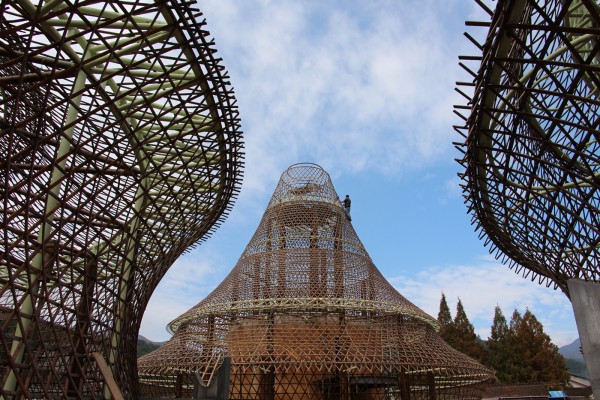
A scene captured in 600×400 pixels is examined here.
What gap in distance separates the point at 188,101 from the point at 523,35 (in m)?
7.41

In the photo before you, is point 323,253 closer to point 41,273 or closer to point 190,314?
point 190,314

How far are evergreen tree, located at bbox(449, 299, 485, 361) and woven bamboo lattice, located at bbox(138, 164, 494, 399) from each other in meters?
24.5

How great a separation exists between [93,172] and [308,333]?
13.0 meters

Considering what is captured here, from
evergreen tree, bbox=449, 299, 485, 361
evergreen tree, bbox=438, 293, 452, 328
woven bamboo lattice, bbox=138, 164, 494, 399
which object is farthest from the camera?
evergreen tree, bbox=438, 293, 452, 328

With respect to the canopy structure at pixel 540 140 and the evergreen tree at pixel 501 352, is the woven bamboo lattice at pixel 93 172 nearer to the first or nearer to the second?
the canopy structure at pixel 540 140

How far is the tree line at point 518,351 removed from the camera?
149 feet

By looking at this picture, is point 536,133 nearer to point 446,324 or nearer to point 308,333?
point 308,333

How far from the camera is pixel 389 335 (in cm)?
2206

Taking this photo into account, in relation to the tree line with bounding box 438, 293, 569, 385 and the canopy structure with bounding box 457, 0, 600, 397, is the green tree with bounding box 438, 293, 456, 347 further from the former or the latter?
the canopy structure with bounding box 457, 0, 600, 397

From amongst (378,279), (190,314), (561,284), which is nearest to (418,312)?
(378,279)

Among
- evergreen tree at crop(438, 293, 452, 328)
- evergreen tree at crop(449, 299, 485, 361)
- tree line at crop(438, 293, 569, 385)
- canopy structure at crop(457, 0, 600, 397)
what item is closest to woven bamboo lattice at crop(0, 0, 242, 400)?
canopy structure at crop(457, 0, 600, 397)

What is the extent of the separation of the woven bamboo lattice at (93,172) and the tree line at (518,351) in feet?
115

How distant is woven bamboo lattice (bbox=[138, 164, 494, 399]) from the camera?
20.4 meters

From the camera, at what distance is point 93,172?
11797 millimetres
